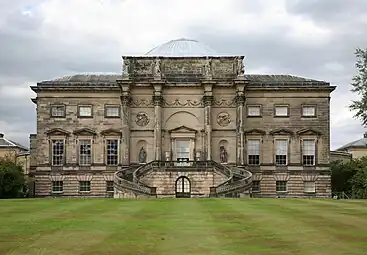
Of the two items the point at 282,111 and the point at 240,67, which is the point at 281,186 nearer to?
the point at 282,111

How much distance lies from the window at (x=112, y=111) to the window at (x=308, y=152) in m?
20.3

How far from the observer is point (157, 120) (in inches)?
2761

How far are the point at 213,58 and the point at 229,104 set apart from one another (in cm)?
523

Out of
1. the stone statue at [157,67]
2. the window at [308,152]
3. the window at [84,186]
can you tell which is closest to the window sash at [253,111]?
the window at [308,152]

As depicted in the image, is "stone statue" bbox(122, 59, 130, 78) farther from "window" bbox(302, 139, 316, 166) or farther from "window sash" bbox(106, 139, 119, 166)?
"window" bbox(302, 139, 316, 166)

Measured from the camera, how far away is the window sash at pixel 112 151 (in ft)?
235

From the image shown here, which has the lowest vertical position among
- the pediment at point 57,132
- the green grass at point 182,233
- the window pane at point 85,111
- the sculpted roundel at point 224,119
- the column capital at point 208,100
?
the green grass at point 182,233

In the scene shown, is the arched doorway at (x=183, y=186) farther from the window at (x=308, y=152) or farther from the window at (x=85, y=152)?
the window at (x=308, y=152)

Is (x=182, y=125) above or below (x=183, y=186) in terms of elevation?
above

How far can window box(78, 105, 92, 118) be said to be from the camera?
71.7 m

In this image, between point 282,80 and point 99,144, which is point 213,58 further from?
point 99,144

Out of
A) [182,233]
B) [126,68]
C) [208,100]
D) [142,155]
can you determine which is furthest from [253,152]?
[182,233]

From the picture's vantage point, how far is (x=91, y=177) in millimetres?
70875

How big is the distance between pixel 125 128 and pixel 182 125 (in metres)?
6.12
